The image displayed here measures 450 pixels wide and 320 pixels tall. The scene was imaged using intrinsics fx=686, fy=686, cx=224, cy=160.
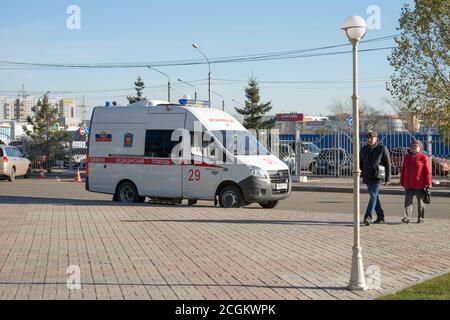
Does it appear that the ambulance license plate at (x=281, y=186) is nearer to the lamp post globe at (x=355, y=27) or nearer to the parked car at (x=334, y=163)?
the lamp post globe at (x=355, y=27)

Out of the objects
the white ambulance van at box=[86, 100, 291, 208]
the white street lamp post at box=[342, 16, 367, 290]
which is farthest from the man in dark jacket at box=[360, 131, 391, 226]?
the white street lamp post at box=[342, 16, 367, 290]

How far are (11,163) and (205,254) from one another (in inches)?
936

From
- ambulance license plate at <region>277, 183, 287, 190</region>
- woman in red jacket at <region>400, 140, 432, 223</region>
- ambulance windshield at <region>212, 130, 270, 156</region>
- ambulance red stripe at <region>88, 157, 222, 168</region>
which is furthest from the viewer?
ambulance red stripe at <region>88, 157, 222, 168</region>

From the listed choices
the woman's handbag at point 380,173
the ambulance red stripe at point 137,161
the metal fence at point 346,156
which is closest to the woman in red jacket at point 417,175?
the woman's handbag at point 380,173

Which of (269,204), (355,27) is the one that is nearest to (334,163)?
(269,204)

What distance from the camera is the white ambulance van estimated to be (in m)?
16.8

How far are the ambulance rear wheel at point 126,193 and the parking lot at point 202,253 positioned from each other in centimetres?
214

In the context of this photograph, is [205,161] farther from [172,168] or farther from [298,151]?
[298,151]

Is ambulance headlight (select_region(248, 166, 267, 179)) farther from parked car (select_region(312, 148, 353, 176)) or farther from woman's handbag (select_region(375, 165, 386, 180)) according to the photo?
parked car (select_region(312, 148, 353, 176))

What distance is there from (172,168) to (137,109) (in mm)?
2008

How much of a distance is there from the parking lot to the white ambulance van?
3.12ft

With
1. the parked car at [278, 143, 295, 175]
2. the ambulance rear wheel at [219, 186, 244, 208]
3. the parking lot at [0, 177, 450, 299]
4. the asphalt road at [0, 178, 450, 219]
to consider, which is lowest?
the parking lot at [0, 177, 450, 299]

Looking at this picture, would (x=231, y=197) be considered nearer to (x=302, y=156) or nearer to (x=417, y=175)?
(x=417, y=175)

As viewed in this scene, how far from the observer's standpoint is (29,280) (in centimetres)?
832
